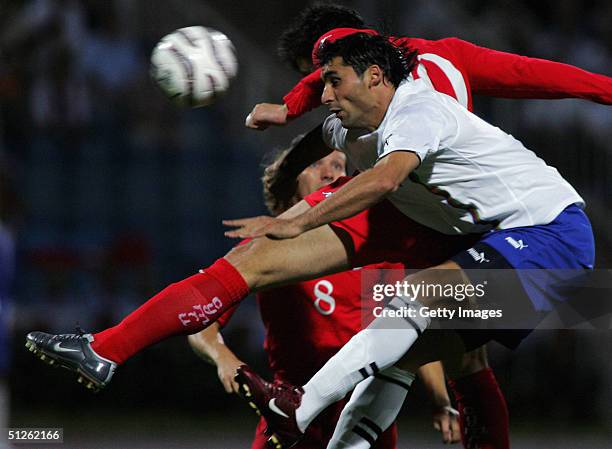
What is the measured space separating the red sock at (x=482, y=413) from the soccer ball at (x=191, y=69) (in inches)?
60.2

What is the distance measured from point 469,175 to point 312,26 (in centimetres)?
133

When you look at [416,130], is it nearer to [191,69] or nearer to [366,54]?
[366,54]

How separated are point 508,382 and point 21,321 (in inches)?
128

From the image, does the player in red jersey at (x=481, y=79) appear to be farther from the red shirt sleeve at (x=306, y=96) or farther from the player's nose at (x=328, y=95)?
the player's nose at (x=328, y=95)

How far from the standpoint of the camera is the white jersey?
136 inches

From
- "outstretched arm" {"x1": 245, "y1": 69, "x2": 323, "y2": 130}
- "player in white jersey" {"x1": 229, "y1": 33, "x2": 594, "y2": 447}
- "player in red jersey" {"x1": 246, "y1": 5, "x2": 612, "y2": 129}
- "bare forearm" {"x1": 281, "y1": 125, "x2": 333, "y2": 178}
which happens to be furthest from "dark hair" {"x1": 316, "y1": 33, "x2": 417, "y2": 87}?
"bare forearm" {"x1": 281, "y1": 125, "x2": 333, "y2": 178}

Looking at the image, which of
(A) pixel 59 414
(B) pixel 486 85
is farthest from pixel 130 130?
(B) pixel 486 85

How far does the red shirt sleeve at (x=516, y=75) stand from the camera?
158 inches

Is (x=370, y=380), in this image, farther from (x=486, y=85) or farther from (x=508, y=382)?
(x=508, y=382)

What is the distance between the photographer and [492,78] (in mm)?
4125

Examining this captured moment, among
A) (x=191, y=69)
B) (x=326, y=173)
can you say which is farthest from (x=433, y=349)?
(x=191, y=69)

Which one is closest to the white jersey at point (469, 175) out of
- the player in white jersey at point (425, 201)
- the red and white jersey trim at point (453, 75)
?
the player in white jersey at point (425, 201)

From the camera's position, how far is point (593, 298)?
15.4ft

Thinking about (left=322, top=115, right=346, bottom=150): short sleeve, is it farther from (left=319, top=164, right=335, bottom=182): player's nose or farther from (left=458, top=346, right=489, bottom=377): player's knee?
(left=458, top=346, right=489, bottom=377): player's knee
